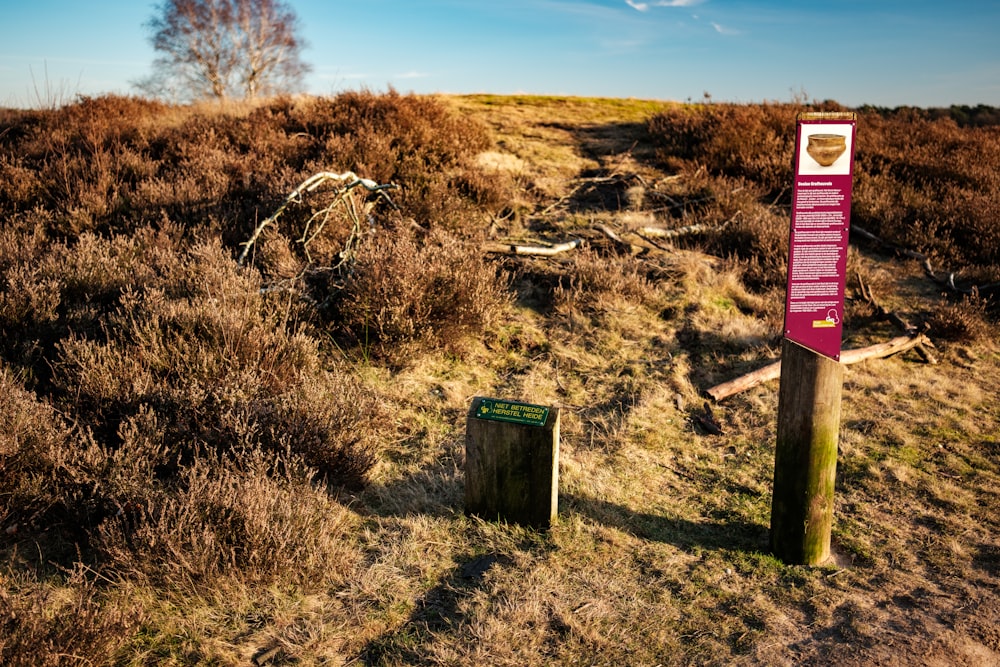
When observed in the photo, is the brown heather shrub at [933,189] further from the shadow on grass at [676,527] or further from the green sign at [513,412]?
the green sign at [513,412]

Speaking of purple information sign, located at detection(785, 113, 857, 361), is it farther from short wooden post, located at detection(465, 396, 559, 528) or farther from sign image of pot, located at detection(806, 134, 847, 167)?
short wooden post, located at detection(465, 396, 559, 528)

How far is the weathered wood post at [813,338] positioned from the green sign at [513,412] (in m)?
1.32

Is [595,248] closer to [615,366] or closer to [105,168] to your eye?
[615,366]

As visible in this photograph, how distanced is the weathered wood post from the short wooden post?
1295mm

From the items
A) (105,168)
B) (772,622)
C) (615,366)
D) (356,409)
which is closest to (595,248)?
(615,366)

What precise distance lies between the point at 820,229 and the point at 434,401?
3163mm

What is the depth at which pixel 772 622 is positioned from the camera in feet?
10.6

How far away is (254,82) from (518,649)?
90.7 ft

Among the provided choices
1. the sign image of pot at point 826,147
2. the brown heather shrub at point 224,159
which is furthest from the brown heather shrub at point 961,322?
the brown heather shrub at point 224,159

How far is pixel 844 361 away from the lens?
255 inches

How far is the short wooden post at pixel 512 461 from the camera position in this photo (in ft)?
12.3

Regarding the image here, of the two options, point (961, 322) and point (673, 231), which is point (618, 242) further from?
point (961, 322)

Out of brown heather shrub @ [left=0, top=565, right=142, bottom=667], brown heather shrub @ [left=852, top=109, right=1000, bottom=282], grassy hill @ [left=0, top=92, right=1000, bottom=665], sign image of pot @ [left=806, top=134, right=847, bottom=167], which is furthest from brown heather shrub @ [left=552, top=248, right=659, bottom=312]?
brown heather shrub @ [left=0, top=565, right=142, bottom=667]

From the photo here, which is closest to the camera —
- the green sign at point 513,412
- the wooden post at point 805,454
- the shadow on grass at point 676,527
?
the wooden post at point 805,454
